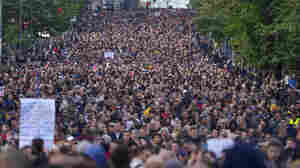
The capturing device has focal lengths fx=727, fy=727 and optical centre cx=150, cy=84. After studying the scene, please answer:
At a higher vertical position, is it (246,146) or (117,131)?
(246,146)

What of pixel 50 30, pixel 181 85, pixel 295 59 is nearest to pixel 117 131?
pixel 181 85

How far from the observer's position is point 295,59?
37.3 metres

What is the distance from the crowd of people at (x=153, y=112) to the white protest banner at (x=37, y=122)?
0.35m

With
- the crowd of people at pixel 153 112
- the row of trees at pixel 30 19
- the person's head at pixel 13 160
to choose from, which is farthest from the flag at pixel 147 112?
the row of trees at pixel 30 19

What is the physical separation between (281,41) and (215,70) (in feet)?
17.5

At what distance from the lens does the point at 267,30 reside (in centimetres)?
3681

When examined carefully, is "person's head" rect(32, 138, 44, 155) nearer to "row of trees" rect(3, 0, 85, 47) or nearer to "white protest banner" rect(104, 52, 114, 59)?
"white protest banner" rect(104, 52, 114, 59)

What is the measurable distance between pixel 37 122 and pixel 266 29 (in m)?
24.5

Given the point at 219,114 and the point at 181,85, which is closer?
the point at 219,114

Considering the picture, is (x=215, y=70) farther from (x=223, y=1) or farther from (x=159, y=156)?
(x=159, y=156)

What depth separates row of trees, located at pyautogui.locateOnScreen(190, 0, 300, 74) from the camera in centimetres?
3559

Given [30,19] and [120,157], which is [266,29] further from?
[120,157]

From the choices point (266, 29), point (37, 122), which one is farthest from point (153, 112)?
point (266, 29)

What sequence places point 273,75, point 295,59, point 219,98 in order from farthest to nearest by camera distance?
point 273,75
point 295,59
point 219,98
